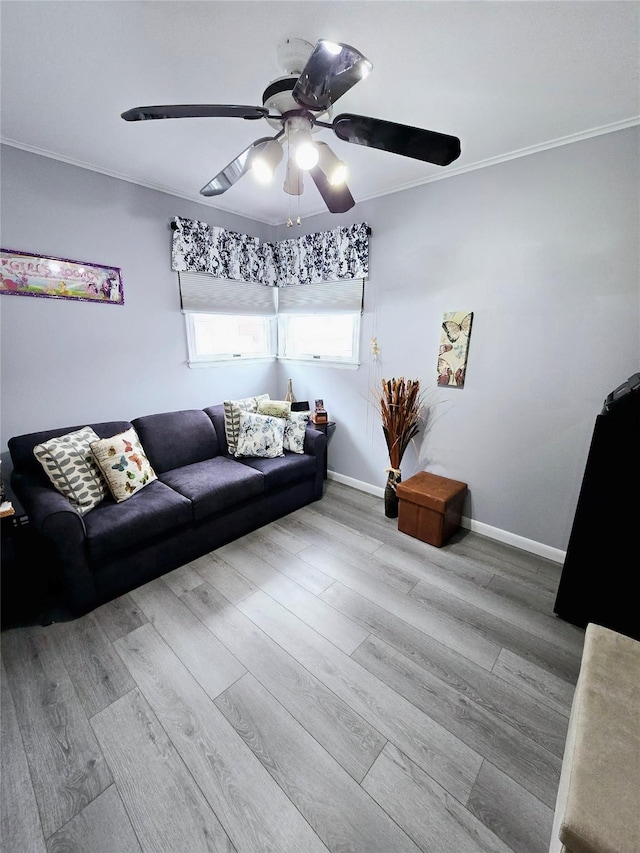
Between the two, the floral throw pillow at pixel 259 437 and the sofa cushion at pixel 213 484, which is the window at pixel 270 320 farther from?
the sofa cushion at pixel 213 484

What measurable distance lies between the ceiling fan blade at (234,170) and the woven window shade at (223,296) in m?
1.45

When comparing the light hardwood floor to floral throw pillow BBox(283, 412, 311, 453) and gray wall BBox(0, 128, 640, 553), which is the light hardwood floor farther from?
floral throw pillow BBox(283, 412, 311, 453)

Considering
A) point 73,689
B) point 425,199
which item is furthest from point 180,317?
point 73,689

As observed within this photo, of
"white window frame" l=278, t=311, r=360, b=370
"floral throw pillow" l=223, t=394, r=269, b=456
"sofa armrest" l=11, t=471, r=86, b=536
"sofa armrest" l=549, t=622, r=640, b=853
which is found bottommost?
"sofa armrest" l=549, t=622, r=640, b=853

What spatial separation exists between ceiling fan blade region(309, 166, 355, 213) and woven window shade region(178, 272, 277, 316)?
1760 mm

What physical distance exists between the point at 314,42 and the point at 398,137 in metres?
0.62

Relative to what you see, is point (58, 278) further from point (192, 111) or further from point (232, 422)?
point (192, 111)

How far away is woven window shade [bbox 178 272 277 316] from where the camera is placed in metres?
3.16

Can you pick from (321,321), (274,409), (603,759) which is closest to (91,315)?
(274,409)

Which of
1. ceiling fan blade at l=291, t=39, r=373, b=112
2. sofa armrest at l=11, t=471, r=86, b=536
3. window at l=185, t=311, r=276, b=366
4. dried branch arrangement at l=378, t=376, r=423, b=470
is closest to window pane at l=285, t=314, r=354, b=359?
window at l=185, t=311, r=276, b=366

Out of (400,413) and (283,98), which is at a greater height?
(283,98)

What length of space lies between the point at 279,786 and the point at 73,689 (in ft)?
3.37

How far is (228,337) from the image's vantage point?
Result: 366 cm

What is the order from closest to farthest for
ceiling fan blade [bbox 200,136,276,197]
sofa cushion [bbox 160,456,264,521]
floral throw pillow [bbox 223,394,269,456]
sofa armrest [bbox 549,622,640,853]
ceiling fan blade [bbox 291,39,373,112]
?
sofa armrest [bbox 549,622,640,853] → ceiling fan blade [bbox 291,39,373,112] → ceiling fan blade [bbox 200,136,276,197] → sofa cushion [bbox 160,456,264,521] → floral throw pillow [bbox 223,394,269,456]
